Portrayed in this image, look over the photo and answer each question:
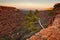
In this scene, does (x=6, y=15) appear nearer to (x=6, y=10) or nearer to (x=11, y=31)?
(x=6, y=10)

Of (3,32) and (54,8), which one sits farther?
(54,8)

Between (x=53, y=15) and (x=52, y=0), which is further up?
(x=52, y=0)

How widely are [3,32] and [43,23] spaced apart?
1.11 metres

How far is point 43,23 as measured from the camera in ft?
17.7

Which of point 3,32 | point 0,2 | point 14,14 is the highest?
point 0,2

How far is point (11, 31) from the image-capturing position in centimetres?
538

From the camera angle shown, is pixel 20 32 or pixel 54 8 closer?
pixel 20 32

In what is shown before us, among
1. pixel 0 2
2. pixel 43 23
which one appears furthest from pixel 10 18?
pixel 43 23

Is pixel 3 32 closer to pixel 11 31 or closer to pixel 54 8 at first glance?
pixel 11 31

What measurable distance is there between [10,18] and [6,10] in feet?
1.10

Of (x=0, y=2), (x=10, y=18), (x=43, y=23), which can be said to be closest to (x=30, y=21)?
(x=43, y=23)

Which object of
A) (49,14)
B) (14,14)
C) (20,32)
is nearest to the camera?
(20,32)

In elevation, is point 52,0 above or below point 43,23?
above

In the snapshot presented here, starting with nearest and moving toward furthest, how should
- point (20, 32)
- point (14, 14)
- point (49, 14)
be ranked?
point (20, 32)
point (49, 14)
point (14, 14)
